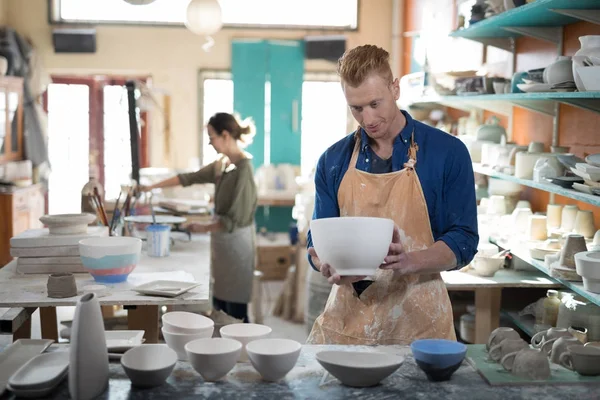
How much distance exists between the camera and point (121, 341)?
219 cm

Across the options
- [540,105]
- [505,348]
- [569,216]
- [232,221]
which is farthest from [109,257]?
[540,105]

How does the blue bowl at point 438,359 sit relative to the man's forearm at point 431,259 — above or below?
below

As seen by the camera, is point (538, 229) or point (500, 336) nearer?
point (500, 336)

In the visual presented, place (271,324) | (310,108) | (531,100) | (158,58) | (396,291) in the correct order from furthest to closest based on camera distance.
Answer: (310,108) < (158,58) < (271,324) < (531,100) < (396,291)

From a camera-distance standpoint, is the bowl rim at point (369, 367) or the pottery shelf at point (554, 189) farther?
the pottery shelf at point (554, 189)

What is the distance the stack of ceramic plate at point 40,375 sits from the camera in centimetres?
179

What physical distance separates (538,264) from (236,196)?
1977 millimetres

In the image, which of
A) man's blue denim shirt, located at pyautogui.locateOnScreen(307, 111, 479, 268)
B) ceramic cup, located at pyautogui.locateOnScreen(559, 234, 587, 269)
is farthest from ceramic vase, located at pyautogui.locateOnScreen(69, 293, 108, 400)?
ceramic cup, located at pyautogui.locateOnScreen(559, 234, 587, 269)

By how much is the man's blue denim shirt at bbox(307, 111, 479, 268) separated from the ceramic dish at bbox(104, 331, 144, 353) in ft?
2.16

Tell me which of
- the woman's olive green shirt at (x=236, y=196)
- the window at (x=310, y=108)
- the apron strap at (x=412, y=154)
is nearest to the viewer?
the apron strap at (x=412, y=154)

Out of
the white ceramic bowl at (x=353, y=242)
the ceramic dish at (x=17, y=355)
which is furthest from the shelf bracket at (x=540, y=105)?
the ceramic dish at (x=17, y=355)

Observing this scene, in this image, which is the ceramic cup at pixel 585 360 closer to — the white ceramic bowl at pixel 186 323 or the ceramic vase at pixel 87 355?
the white ceramic bowl at pixel 186 323

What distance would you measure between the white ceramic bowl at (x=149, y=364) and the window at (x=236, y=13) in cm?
720

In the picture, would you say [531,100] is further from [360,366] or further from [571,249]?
[360,366]
